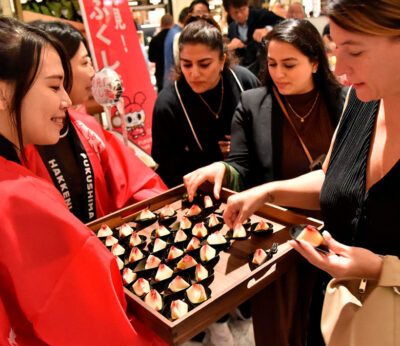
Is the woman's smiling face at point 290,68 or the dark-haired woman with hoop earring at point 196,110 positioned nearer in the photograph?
the woman's smiling face at point 290,68

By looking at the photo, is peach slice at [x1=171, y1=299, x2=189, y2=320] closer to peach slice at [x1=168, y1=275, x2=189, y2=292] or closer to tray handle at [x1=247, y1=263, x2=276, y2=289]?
peach slice at [x1=168, y1=275, x2=189, y2=292]

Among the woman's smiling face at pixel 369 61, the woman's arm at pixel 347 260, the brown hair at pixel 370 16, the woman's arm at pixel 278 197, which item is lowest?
the woman's arm at pixel 278 197

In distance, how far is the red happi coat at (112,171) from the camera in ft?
5.78

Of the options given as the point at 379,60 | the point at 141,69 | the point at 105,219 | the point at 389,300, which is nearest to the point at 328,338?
the point at 389,300

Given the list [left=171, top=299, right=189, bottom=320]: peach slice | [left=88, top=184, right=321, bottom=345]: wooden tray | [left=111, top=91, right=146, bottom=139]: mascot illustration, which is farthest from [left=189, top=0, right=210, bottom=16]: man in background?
[left=171, top=299, right=189, bottom=320]: peach slice

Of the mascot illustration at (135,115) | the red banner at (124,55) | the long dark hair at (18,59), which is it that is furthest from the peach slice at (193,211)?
the mascot illustration at (135,115)

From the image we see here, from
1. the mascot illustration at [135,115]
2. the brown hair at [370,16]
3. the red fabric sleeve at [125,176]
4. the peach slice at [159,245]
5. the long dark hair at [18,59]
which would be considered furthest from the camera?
the mascot illustration at [135,115]

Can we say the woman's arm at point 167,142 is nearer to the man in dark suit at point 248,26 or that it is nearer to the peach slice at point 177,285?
the peach slice at point 177,285

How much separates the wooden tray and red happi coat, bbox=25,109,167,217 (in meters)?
0.22

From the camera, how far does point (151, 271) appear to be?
1.28m

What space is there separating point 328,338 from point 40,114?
3.43 ft

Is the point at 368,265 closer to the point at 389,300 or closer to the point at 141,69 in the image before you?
the point at 389,300

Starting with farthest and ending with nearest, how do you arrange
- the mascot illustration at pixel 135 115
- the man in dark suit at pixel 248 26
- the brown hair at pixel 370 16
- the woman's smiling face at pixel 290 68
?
the man in dark suit at pixel 248 26, the mascot illustration at pixel 135 115, the woman's smiling face at pixel 290 68, the brown hair at pixel 370 16

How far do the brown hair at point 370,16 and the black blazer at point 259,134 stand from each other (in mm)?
1020
